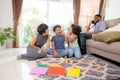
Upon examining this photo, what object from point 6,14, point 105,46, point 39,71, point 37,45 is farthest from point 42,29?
point 6,14

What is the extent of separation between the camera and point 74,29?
3.25 meters

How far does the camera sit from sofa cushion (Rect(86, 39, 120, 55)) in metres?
2.45

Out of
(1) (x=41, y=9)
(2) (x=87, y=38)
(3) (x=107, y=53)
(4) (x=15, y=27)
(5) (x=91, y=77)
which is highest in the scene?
(1) (x=41, y=9)

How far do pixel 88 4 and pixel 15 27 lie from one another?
236 cm

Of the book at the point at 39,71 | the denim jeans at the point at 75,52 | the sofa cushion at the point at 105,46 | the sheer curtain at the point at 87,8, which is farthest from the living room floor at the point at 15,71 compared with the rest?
the sheer curtain at the point at 87,8

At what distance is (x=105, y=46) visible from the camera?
2.74 meters

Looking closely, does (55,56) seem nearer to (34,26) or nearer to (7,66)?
(7,66)

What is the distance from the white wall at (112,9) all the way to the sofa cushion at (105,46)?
4.86 feet

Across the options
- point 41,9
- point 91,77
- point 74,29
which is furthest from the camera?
point 41,9

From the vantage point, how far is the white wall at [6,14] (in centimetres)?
413

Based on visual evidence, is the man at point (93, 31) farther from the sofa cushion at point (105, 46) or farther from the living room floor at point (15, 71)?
the living room floor at point (15, 71)

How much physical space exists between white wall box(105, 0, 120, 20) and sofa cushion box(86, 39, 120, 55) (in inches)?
58.3

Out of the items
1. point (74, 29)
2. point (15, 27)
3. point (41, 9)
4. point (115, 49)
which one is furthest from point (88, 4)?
point (115, 49)

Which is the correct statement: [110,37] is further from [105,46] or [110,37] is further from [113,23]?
[113,23]
